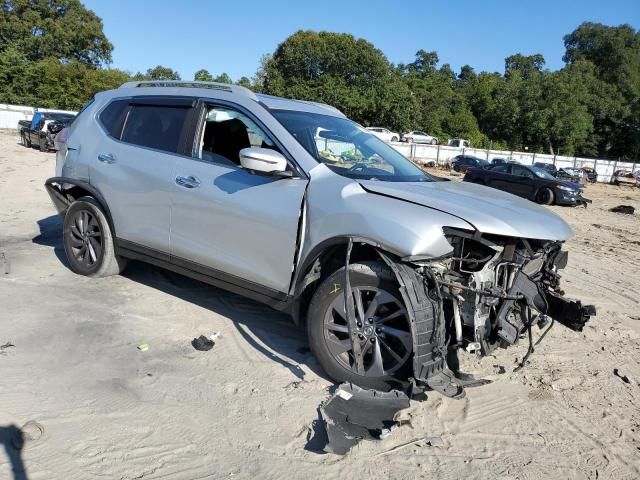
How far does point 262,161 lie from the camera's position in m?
3.69

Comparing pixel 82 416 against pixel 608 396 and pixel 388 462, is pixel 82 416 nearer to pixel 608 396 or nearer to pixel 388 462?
pixel 388 462

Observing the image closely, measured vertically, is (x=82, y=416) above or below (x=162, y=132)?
below

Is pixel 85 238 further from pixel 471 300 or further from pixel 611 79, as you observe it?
pixel 611 79

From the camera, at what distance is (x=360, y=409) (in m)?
3.29

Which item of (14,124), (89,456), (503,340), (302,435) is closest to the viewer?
(89,456)

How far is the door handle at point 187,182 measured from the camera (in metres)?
4.34

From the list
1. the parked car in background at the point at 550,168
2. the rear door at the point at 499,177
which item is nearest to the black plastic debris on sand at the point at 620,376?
the rear door at the point at 499,177

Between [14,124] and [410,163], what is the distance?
3893cm

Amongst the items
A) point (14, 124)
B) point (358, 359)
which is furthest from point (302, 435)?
point (14, 124)

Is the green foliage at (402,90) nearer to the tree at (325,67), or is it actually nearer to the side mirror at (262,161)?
the tree at (325,67)

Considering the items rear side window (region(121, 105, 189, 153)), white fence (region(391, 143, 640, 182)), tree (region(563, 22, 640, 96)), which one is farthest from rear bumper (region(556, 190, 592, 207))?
Answer: tree (region(563, 22, 640, 96))

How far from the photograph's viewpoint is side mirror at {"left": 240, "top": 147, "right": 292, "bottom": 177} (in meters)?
3.69

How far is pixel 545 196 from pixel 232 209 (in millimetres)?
18814

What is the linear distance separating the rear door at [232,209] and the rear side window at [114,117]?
3.67ft
